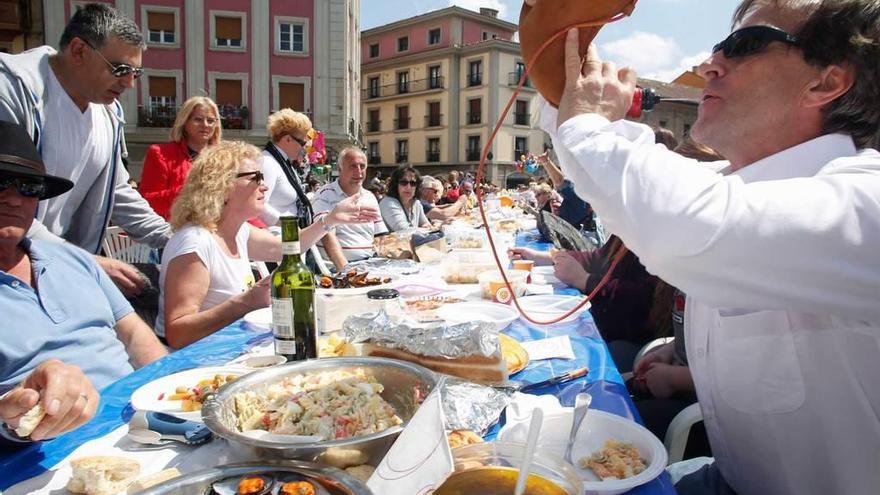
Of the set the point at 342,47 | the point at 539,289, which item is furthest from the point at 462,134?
the point at 539,289

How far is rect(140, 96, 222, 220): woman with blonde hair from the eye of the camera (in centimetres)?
429

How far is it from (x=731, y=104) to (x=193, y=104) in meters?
4.18

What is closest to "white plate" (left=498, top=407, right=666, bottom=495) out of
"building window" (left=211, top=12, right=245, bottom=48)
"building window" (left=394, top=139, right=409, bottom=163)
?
"building window" (left=211, top=12, right=245, bottom=48)

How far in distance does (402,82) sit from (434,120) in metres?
4.34

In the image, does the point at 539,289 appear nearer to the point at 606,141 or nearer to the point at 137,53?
the point at 606,141

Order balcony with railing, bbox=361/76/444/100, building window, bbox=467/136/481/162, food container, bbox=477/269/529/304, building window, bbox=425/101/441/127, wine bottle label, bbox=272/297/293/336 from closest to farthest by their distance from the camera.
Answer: wine bottle label, bbox=272/297/293/336, food container, bbox=477/269/529/304, building window, bbox=467/136/481/162, balcony with railing, bbox=361/76/444/100, building window, bbox=425/101/441/127

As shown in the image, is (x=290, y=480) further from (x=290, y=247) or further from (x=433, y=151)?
(x=433, y=151)

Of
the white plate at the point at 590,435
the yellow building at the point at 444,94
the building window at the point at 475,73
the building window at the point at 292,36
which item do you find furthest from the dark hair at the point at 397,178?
the building window at the point at 475,73

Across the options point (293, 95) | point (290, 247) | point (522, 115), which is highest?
point (522, 115)

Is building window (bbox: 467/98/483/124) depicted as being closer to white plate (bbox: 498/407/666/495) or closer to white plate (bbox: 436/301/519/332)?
white plate (bbox: 436/301/519/332)

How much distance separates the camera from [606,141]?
1.09m

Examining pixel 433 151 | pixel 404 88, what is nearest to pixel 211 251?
pixel 433 151

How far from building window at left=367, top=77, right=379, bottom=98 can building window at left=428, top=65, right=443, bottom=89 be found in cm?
539

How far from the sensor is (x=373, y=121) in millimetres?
44188
